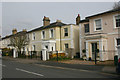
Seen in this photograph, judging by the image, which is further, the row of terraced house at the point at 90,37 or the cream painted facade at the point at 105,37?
the row of terraced house at the point at 90,37

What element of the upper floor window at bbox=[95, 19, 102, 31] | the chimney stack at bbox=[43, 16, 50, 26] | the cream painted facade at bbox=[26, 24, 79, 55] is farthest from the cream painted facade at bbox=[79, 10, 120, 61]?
the chimney stack at bbox=[43, 16, 50, 26]

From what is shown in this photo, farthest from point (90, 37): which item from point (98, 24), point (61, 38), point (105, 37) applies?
point (61, 38)

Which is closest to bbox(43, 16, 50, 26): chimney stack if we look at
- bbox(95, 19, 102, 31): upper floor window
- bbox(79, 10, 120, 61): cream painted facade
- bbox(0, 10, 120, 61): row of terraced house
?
bbox(0, 10, 120, 61): row of terraced house

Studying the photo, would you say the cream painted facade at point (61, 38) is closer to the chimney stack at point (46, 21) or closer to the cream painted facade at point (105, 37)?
the chimney stack at point (46, 21)

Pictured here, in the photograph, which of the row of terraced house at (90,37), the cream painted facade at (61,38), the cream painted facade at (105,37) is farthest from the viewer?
the cream painted facade at (61,38)

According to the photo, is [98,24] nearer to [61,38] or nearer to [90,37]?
[90,37]

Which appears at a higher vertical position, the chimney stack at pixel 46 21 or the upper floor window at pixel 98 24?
the chimney stack at pixel 46 21

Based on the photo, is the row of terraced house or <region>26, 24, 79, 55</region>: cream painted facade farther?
<region>26, 24, 79, 55</region>: cream painted facade

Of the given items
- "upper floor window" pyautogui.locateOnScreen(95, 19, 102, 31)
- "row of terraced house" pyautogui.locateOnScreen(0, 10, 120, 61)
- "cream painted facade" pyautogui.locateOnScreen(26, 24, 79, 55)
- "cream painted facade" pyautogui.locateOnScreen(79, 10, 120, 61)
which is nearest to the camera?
"cream painted facade" pyautogui.locateOnScreen(79, 10, 120, 61)

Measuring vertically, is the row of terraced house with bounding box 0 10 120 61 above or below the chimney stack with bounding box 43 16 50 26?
below

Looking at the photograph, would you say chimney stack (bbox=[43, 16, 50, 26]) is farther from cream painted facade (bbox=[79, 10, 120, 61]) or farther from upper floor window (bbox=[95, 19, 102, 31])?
upper floor window (bbox=[95, 19, 102, 31])

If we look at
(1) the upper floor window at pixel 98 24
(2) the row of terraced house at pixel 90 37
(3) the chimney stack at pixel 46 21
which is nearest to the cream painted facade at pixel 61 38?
(2) the row of terraced house at pixel 90 37

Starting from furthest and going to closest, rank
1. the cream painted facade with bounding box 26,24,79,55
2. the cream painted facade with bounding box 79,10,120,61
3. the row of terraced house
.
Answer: the cream painted facade with bounding box 26,24,79,55, the row of terraced house, the cream painted facade with bounding box 79,10,120,61

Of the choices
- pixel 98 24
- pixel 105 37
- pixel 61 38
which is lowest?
pixel 105 37
